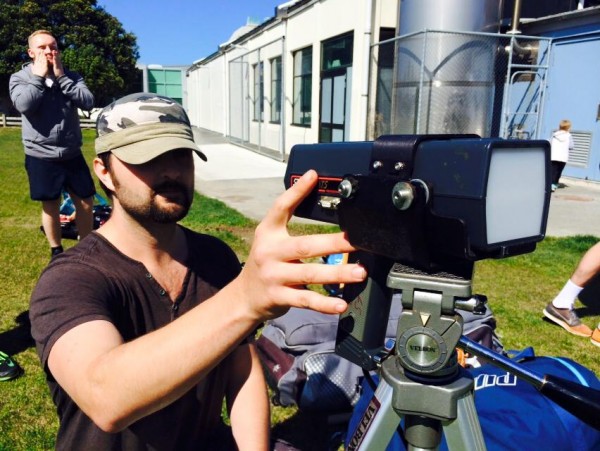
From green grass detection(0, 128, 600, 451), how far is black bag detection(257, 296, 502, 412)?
0.54 feet

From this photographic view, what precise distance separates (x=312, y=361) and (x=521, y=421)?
3.88ft

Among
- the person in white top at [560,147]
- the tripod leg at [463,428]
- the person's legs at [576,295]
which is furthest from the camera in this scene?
the person in white top at [560,147]

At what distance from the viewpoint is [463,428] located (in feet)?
3.79

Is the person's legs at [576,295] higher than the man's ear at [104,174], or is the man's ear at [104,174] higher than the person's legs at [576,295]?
the man's ear at [104,174]

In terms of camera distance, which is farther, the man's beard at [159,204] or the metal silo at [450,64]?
the metal silo at [450,64]

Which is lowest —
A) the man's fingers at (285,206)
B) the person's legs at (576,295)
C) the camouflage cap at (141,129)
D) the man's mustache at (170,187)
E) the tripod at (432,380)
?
the person's legs at (576,295)

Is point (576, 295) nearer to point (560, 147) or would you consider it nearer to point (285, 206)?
point (285, 206)

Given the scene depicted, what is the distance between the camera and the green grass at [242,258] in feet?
9.26

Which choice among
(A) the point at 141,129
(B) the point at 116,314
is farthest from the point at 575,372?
(A) the point at 141,129

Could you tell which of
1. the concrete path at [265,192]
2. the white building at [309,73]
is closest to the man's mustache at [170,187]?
the concrete path at [265,192]

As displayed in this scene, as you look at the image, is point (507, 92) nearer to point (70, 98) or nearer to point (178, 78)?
point (70, 98)

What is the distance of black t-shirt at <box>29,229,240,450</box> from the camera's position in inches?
53.8

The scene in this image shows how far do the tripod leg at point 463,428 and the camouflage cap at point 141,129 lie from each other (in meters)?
1.17

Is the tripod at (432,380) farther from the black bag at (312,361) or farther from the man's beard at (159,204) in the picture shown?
the black bag at (312,361)
